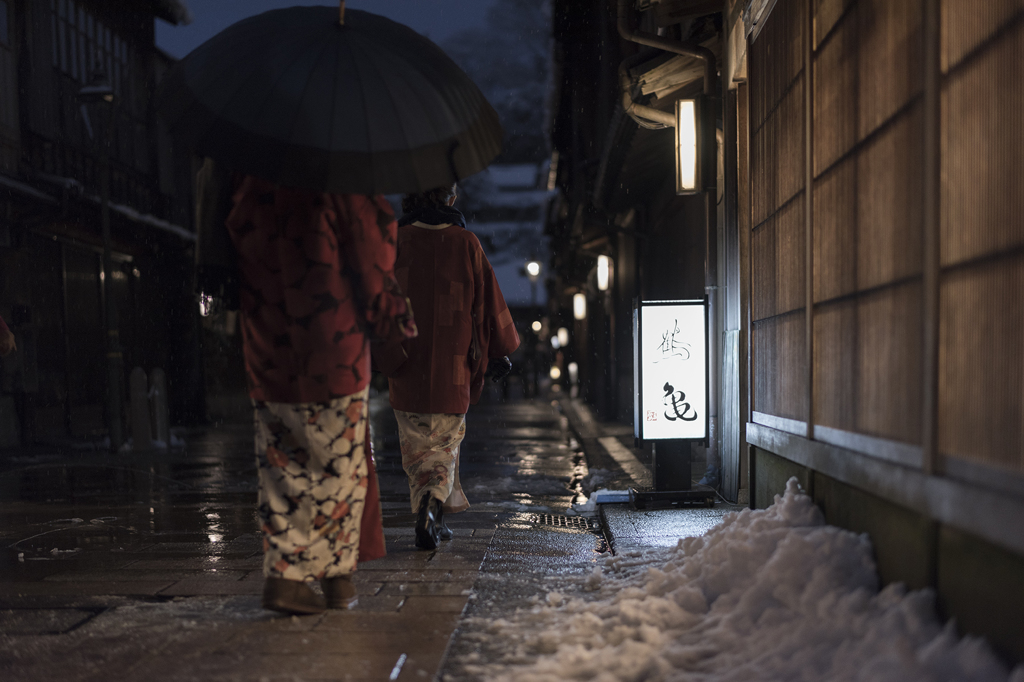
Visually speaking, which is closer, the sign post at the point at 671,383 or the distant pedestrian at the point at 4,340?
the distant pedestrian at the point at 4,340

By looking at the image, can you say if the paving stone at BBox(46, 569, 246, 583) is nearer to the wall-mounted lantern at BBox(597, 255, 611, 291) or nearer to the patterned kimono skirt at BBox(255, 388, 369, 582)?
the patterned kimono skirt at BBox(255, 388, 369, 582)

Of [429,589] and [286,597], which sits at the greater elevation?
[286,597]

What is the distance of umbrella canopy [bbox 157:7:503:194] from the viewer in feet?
10.1

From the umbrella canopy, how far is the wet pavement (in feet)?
5.62

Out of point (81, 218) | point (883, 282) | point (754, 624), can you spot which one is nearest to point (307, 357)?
point (754, 624)

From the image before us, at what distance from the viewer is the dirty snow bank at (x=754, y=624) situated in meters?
2.26

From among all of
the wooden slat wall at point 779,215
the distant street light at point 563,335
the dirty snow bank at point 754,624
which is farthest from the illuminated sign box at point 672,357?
the distant street light at point 563,335

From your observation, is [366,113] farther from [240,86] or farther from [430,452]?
[430,452]

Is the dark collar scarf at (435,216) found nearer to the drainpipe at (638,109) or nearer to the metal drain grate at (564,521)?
the metal drain grate at (564,521)

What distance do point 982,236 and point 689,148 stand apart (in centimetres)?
490

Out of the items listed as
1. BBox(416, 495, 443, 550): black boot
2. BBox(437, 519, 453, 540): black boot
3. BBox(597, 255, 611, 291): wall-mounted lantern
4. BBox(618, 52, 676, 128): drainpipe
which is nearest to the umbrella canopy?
BBox(416, 495, 443, 550): black boot

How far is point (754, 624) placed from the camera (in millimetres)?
2744

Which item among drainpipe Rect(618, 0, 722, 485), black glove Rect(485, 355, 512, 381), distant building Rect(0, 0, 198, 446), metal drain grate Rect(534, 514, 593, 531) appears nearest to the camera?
black glove Rect(485, 355, 512, 381)

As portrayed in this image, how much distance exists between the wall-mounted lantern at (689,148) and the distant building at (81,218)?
32.5ft
